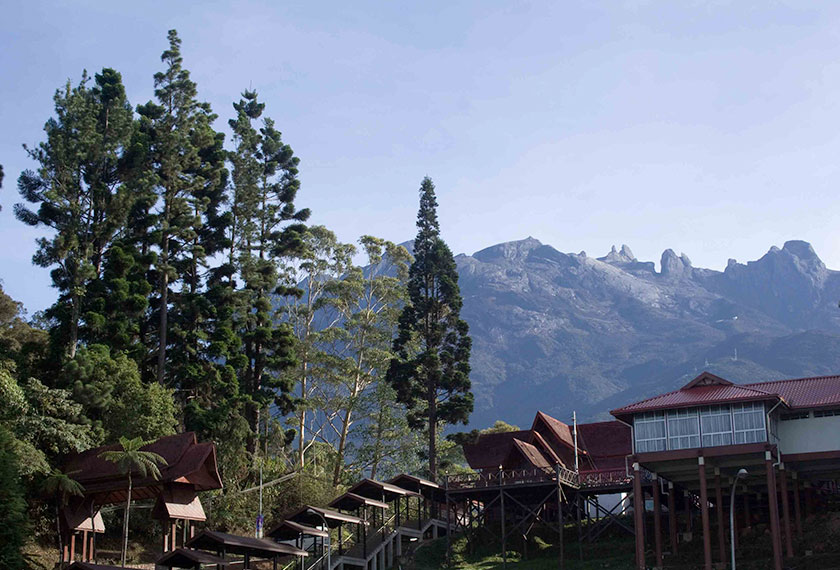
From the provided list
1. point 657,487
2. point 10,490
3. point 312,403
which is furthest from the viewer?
point 312,403

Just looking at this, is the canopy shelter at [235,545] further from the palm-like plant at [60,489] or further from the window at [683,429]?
the window at [683,429]

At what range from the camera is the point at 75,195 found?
5272 centimetres

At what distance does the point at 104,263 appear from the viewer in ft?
179

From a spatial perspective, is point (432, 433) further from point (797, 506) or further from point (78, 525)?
point (78, 525)

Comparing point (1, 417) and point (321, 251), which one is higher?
point (321, 251)

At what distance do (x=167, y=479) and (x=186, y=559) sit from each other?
5354mm

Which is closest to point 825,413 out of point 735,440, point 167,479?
point 735,440

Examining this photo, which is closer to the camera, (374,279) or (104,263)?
(104,263)

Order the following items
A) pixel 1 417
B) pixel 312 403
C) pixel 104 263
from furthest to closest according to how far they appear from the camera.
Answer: pixel 312 403 → pixel 104 263 → pixel 1 417

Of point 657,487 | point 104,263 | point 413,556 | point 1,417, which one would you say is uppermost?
point 104,263

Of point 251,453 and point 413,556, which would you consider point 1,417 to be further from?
point 413,556

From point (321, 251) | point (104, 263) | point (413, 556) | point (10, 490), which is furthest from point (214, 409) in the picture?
point (321, 251)

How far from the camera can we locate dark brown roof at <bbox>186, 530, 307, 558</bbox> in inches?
1543

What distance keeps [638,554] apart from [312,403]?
29.7 metres
